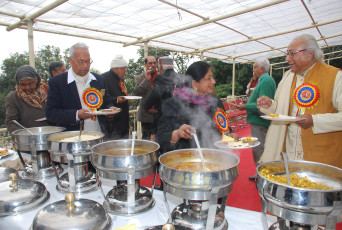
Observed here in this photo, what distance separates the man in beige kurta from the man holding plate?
6.37 feet

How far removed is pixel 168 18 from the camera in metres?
5.07

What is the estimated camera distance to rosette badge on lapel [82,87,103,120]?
2.29 meters

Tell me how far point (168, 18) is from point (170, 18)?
47 mm

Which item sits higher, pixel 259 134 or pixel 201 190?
pixel 201 190

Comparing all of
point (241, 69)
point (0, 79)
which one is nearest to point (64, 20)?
point (241, 69)

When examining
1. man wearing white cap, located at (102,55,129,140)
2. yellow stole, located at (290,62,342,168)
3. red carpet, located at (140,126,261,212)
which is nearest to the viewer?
yellow stole, located at (290,62,342,168)

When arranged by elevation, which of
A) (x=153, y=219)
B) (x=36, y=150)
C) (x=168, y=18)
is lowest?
(x=153, y=219)

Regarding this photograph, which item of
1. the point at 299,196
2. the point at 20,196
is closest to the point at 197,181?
the point at 299,196

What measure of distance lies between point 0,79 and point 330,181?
3057 centimetres

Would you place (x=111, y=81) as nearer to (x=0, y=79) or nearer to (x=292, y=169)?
(x=292, y=169)

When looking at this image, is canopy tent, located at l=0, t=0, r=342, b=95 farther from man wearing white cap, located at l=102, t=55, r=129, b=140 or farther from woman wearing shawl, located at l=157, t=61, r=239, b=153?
woman wearing shawl, located at l=157, t=61, r=239, b=153

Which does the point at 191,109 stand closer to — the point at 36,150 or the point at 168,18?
the point at 36,150

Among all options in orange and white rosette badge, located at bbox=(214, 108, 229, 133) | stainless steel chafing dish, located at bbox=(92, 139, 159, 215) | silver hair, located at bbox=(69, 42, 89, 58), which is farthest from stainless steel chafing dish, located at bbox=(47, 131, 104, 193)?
silver hair, located at bbox=(69, 42, 89, 58)

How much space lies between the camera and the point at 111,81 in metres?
3.87
